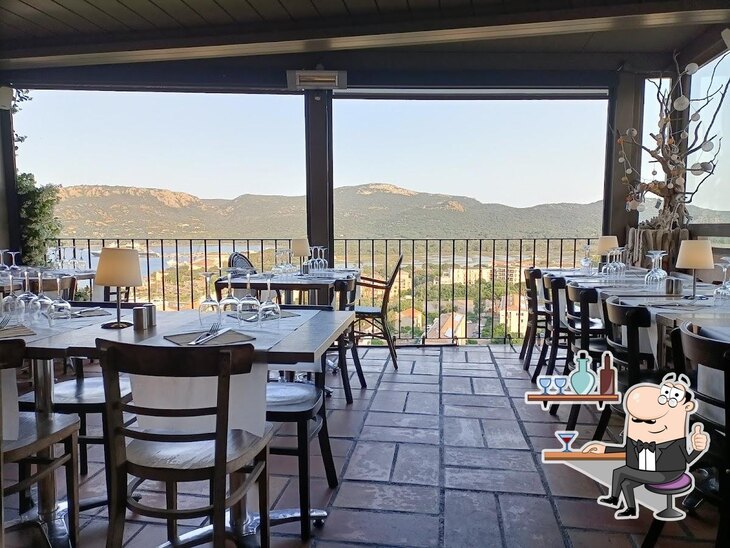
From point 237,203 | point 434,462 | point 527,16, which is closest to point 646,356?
point 434,462

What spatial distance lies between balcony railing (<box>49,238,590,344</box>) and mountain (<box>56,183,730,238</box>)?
0.11m

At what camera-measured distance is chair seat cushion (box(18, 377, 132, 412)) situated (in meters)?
2.06

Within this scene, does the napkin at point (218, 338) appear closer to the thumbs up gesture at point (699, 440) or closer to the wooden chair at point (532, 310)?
the thumbs up gesture at point (699, 440)

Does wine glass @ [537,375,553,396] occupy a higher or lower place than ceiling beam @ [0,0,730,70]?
lower

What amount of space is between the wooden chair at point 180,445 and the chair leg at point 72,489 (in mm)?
289

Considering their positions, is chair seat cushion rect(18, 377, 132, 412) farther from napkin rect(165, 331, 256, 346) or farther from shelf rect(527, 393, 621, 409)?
shelf rect(527, 393, 621, 409)

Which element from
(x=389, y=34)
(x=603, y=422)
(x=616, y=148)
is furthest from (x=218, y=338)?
(x=616, y=148)

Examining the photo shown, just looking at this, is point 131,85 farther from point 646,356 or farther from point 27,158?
point 646,356

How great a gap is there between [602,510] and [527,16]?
3.51 meters

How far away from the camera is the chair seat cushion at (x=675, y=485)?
5.69ft

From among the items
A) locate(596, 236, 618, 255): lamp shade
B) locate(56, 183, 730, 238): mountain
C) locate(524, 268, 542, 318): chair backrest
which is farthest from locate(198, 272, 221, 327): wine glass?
locate(596, 236, 618, 255): lamp shade

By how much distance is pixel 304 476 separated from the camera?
74.9 inches

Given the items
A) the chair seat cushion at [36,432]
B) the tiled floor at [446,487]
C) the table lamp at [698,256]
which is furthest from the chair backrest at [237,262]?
the table lamp at [698,256]

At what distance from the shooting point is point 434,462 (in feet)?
8.36
